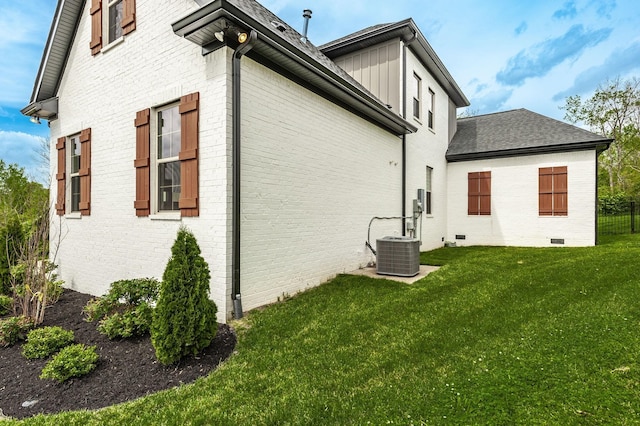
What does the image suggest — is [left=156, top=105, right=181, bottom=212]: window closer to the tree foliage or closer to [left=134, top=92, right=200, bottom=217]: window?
[left=134, top=92, right=200, bottom=217]: window

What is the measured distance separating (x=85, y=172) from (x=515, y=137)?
1303 centimetres

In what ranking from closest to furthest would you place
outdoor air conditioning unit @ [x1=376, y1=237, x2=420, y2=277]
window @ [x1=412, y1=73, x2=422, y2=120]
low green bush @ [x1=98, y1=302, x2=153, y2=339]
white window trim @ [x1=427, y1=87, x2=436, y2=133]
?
low green bush @ [x1=98, y1=302, x2=153, y2=339] < outdoor air conditioning unit @ [x1=376, y1=237, x2=420, y2=277] < window @ [x1=412, y1=73, x2=422, y2=120] < white window trim @ [x1=427, y1=87, x2=436, y2=133]

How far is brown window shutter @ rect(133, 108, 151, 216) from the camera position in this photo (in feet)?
17.3

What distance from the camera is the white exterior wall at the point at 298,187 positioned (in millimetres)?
4699

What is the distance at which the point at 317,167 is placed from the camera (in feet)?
19.8

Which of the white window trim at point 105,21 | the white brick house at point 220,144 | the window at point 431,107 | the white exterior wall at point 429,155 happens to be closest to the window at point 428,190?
the white exterior wall at point 429,155

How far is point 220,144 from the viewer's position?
432cm

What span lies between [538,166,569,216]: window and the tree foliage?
11.3 m

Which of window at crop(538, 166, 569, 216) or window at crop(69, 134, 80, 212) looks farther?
window at crop(538, 166, 569, 216)

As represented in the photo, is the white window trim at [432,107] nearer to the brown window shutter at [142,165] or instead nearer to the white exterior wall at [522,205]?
the white exterior wall at [522,205]

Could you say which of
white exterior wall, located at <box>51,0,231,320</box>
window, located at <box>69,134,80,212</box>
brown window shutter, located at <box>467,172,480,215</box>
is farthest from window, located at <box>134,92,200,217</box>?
brown window shutter, located at <box>467,172,480,215</box>

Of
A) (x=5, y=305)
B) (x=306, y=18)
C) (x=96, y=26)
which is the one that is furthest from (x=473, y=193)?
(x=5, y=305)

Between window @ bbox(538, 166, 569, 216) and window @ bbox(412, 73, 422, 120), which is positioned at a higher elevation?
window @ bbox(412, 73, 422, 120)

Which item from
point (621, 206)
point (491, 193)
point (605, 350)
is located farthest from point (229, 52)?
point (621, 206)
